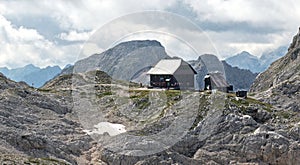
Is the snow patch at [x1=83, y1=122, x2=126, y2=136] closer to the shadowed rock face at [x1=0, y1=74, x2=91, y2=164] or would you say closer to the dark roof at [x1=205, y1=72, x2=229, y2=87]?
the shadowed rock face at [x1=0, y1=74, x2=91, y2=164]

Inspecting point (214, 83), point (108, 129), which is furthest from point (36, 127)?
point (214, 83)

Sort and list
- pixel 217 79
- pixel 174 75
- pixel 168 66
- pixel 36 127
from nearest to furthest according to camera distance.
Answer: pixel 36 127, pixel 174 75, pixel 168 66, pixel 217 79

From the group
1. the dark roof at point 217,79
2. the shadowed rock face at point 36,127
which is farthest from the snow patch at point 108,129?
the dark roof at point 217,79

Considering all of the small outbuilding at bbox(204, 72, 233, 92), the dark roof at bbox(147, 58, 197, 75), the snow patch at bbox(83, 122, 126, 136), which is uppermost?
the dark roof at bbox(147, 58, 197, 75)

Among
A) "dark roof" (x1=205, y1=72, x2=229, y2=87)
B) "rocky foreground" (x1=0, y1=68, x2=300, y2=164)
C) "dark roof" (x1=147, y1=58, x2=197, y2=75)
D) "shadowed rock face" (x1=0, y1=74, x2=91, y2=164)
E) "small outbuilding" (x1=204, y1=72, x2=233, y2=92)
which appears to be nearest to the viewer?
"shadowed rock face" (x1=0, y1=74, x2=91, y2=164)

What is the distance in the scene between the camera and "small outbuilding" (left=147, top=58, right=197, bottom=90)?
12225 cm

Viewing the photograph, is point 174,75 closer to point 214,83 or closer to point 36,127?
point 214,83

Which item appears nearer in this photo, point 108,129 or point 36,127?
point 36,127

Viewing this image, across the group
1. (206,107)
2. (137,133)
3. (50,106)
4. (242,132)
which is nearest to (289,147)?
(242,132)

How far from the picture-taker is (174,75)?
4798 inches

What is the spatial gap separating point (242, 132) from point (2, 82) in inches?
2097

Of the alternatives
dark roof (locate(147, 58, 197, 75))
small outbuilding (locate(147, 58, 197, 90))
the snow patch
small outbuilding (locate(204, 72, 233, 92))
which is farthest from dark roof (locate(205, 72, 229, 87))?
the snow patch

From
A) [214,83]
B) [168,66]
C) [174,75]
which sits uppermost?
[168,66]

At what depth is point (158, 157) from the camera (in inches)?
3516
